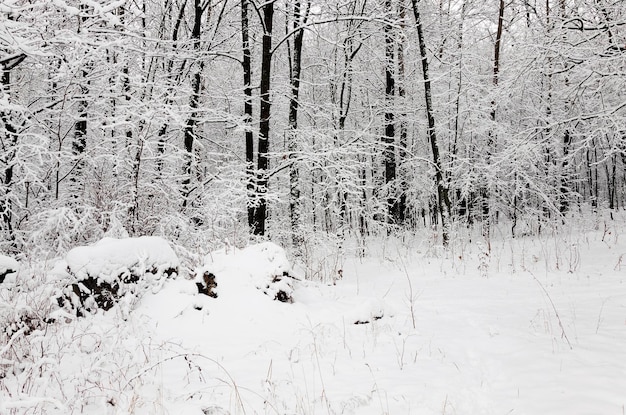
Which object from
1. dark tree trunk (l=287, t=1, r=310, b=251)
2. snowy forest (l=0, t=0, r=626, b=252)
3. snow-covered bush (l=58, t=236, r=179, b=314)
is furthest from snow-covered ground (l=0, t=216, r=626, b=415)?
dark tree trunk (l=287, t=1, r=310, b=251)

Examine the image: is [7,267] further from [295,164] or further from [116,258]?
[295,164]

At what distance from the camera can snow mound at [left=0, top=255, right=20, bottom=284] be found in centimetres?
487

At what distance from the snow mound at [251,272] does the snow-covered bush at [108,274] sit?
2.05 feet

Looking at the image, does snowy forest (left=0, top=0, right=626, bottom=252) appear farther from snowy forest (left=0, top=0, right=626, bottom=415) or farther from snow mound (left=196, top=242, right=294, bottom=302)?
snow mound (left=196, top=242, right=294, bottom=302)

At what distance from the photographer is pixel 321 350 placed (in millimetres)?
3666

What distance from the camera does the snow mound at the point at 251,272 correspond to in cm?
498

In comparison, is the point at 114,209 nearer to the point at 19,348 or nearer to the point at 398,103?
the point at 19,348

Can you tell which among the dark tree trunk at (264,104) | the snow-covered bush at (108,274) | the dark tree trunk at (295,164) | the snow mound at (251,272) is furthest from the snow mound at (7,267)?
the dark tree trunk at (295,164)

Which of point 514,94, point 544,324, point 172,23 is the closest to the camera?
point 544,324

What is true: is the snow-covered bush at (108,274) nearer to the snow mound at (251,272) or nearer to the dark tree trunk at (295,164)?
the snow mound at (251,272)

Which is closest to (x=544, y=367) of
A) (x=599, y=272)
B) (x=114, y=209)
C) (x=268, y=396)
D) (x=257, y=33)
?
(x=268, y=396)

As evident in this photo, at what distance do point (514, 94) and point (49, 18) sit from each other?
373 inches

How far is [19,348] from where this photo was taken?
3.47 meters

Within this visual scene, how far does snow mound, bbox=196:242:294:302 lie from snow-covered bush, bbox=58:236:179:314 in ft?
2.05
